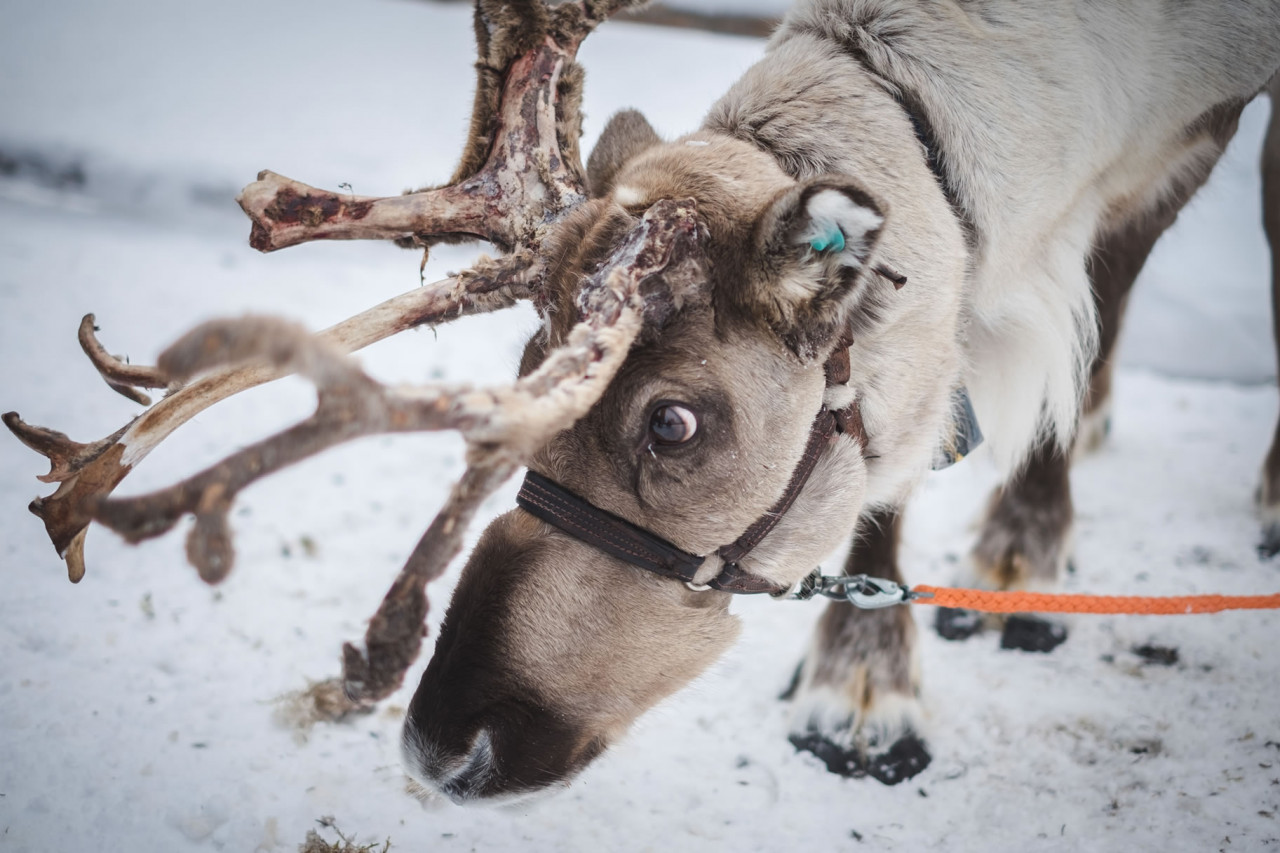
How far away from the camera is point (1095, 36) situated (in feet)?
6.91

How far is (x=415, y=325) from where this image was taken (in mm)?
1650

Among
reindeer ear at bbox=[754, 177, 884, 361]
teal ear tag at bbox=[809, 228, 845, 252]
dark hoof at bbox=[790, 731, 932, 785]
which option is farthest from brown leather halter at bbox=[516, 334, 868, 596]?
dark hoof at bbox=[790, 731, 932, 785]

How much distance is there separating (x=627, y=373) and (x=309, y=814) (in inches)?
60.4

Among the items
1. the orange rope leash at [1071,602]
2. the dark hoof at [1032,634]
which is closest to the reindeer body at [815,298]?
the orange rope leash at [1071,602]

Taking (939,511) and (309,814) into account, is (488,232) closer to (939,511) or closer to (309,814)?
(309,814)

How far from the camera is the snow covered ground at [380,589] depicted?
219cm

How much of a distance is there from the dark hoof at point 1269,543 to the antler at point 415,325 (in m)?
3.27

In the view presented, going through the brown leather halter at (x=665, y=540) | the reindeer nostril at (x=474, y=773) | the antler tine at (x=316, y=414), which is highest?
the antler tine at (x=316, y=414)

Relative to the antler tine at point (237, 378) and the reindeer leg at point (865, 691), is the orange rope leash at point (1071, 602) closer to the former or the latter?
the reindeer leg at point (865, 691)

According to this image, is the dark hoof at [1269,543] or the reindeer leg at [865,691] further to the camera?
the dark hoof at [1269,543]

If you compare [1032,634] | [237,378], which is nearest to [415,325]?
[237,378]

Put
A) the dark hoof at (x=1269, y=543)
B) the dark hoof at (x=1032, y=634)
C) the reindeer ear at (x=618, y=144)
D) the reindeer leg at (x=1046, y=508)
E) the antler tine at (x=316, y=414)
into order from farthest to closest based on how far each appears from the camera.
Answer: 1. the dark hoof at (x=1269, y=543)
2. the dark hoof at (x=1032, y=634)
3. the reindeer leg at (x=1046, y=508)
4. the reindeer ear at (x=618, y=144)
5. the antler tine at (x=316, y=414)

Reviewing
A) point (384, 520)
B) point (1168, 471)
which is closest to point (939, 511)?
point (1168, 471)

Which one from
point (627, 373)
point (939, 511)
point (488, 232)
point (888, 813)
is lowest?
point (939, 511)
